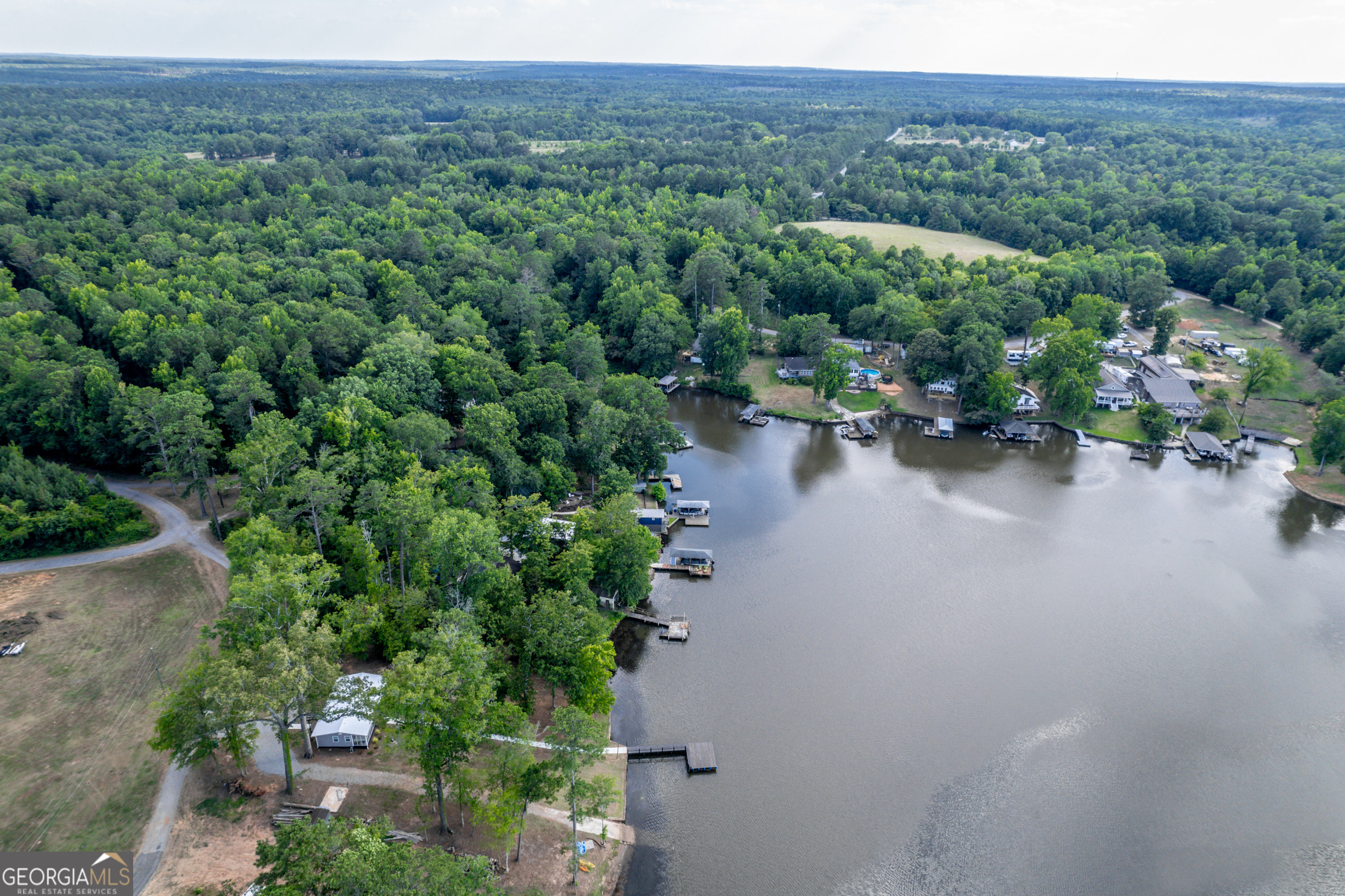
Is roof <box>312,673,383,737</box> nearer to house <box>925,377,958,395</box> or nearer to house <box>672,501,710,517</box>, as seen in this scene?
house <box>672,501,710,517</box>

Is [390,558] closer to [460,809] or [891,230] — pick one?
[460,809]

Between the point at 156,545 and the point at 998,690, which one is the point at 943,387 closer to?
the point at 998,690

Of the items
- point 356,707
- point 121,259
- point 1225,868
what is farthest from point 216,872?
point 121,259

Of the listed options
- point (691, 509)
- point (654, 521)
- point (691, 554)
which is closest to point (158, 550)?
point (654, 521)

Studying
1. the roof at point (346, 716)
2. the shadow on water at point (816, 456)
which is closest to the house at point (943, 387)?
the shadow on water at point (816, 456)

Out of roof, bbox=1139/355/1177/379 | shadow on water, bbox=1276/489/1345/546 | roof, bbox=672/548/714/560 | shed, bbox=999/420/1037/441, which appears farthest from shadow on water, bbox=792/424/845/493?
roof, bbox=1139/355/1177/379

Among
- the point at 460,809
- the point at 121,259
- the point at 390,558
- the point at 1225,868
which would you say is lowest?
the point at 1225,868
